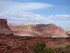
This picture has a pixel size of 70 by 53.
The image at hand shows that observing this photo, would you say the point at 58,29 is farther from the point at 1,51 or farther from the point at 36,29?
the point at 1,51

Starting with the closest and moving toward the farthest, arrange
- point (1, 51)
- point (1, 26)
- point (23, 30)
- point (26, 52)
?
point (1, 51) → point (26, 52) → point (1, 26) → point (23, 30)

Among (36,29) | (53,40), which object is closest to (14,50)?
(53,40)

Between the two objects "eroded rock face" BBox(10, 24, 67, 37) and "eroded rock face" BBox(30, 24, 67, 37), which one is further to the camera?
"eroded rock face" BBox(30, 24, 67, 37)

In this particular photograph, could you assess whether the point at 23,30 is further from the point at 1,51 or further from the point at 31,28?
the point at 1,51

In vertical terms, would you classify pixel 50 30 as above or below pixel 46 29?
below

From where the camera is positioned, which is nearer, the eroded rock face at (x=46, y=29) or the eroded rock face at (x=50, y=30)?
the eroded rock face at (x=46, y=29)

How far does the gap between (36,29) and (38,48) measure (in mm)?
99920

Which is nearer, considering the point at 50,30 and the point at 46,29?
the point at 50,30

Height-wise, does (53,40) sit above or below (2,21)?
below

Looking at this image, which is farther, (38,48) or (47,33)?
(47,33)

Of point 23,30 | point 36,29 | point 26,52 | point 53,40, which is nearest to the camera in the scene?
point 26,52

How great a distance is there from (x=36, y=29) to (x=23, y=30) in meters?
11.7

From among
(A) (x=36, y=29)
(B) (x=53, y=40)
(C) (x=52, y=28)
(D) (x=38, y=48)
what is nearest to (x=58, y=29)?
(C) (x=52, y=28)

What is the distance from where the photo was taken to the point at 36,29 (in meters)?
134
